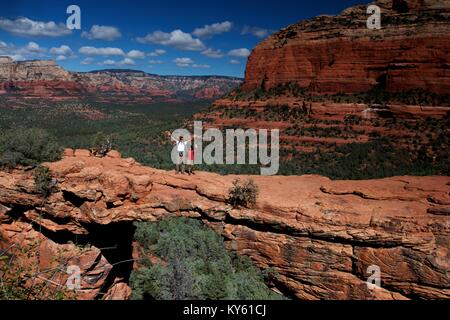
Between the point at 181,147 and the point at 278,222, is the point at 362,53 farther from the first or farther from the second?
the point at 278,222

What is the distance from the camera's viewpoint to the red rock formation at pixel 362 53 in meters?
42.1

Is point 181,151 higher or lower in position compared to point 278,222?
higher

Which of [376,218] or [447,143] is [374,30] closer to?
[447,143]

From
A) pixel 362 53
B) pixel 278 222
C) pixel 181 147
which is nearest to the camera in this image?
pixel 278 222

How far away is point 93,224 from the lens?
377 inches

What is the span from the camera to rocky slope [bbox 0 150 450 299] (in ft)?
24.8

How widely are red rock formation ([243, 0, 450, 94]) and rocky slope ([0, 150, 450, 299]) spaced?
129ft

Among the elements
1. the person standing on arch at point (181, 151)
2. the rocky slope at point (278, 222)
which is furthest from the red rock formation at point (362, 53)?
the person standing on arch at point (181, 151)

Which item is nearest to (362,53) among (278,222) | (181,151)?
(181,151)

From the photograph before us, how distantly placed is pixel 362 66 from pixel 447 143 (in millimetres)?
19397

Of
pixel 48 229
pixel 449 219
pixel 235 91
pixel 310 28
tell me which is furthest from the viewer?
pixel 235 91

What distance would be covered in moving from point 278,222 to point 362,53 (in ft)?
155

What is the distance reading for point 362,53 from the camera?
48.0 m
